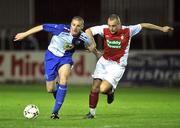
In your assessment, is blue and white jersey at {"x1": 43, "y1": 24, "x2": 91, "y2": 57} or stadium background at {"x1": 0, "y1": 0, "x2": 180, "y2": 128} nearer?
blue and white jersey at {"x1": 43, "y1": 24, "x2": 91, "y2": 57}

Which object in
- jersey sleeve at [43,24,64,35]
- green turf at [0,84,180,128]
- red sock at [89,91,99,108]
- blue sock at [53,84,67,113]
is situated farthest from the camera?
red sock at [89,91,99,108]

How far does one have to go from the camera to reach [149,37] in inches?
1073

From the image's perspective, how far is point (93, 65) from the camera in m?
26.7

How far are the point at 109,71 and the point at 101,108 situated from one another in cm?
248

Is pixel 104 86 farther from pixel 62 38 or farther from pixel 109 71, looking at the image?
pixel 62 38

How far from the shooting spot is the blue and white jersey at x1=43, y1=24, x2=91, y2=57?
14.2 m

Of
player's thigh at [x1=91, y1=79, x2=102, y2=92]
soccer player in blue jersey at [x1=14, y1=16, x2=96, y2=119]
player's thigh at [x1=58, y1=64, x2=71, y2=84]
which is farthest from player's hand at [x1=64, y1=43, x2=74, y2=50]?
player's thigh at [x1=91, y1=79, x2=102, y2=92]

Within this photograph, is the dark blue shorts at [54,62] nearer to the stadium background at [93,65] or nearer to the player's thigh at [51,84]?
the player's thigh at [51,84]

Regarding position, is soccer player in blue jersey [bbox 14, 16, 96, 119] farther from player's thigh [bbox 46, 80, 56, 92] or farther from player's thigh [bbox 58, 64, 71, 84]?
player's thigh [bbox 46, 80, 56, 92]

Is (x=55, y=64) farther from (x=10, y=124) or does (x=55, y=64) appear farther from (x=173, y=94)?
(x=173, y=94)

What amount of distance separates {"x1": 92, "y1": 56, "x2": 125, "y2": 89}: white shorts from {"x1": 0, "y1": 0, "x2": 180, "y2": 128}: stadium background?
80 centimetres

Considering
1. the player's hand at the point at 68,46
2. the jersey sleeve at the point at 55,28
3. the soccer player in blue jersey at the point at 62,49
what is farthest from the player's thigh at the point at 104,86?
the jersey sleeve at the point at 55,28

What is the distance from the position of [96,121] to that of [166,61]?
41.7ft

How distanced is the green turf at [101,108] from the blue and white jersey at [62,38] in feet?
4.50
